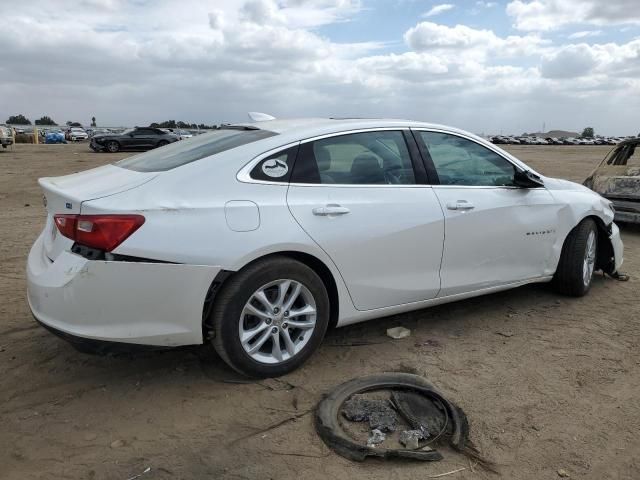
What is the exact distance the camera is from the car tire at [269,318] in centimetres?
320

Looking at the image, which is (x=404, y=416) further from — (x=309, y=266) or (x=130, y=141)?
(x=130, y=141)

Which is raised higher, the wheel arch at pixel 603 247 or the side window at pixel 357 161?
the side window at pixel 357 161

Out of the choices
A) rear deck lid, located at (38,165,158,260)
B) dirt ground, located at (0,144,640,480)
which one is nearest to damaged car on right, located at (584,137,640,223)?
dirt ground, located at (0,144,640,480)

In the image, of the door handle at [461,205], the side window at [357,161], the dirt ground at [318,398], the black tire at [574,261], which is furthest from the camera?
the black tire at [574,261]

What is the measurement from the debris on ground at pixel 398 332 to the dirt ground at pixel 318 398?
6cm

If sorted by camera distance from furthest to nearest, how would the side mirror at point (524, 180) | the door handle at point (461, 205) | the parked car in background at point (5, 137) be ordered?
the parked car in background at point (5, 137)
the side mirror at point (524, 180)
the door handle at point (461, 205)

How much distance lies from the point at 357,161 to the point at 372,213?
1.32 feet

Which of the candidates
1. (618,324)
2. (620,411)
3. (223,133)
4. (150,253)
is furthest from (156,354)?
(618,324)

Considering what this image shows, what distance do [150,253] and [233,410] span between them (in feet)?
3.21

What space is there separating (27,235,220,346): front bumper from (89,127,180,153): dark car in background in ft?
90.1

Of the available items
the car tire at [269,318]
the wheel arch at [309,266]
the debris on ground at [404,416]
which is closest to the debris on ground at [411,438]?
the debris on ground at [404,416]

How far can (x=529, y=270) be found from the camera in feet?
15.4

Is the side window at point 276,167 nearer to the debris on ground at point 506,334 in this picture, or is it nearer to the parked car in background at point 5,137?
the debris on ground at point 506,334

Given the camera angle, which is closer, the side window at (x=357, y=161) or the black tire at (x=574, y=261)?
the side window at (x=357, y=161)
